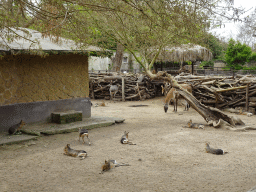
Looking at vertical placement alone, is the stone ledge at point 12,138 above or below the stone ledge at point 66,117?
below

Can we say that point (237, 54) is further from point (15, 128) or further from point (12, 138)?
point (12, 138)

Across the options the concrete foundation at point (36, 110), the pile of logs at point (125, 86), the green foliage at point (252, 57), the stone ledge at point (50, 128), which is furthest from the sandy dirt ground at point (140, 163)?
the green foliage at point (252, 57)

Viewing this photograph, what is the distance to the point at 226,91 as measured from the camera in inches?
505

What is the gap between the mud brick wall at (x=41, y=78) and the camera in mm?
7969

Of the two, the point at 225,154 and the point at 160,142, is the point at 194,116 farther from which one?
the point at 225,154

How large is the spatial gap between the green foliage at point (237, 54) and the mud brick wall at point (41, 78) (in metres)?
23.0

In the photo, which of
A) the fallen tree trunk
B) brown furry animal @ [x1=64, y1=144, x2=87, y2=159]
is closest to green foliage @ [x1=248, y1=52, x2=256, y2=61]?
the fallen tree trunk

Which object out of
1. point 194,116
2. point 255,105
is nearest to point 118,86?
point 194,116

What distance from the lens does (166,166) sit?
5.36 m

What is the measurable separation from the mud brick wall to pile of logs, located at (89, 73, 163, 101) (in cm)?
754

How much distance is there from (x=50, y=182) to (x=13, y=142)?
112 inches

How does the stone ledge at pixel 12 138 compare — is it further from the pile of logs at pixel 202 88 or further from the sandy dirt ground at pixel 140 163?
the pile of logs at pixel 202 88

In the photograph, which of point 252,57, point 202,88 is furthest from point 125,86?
point 252,57

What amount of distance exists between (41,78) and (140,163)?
4727mm
